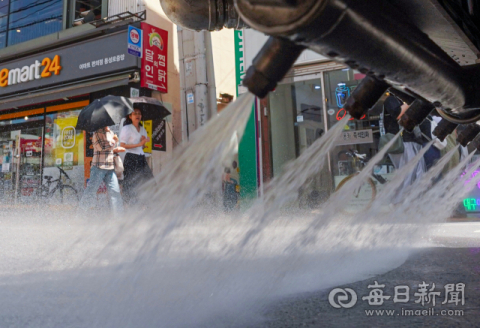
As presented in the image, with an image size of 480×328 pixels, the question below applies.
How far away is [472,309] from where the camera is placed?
4.56ft

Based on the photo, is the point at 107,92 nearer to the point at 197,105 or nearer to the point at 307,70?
the point at 197,105

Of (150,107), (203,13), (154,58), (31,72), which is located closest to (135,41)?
(154,58)

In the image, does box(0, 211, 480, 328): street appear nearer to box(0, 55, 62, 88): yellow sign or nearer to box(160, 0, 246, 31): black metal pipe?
box(160, 0, 246, 31): black metal pipe

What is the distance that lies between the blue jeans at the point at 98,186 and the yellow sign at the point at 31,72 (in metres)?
7.40

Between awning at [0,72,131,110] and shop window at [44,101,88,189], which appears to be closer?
awning at [0,72,131,110]

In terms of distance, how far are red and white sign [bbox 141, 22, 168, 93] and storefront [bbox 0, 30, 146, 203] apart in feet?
0.80

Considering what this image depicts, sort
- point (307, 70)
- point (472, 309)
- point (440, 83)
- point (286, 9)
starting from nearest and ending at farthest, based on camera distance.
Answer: point (286, 9) < point (440, 83) < point (472, 309) < point (307, 70)

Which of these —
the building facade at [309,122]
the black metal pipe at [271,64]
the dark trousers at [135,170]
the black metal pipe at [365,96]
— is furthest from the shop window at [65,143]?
the black metal pipe at [271,64]

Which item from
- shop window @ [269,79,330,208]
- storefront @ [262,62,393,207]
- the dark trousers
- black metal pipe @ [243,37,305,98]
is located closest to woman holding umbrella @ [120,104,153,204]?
the dark trousers

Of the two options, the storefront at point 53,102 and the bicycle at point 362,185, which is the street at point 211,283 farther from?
the storefront at point 53,102

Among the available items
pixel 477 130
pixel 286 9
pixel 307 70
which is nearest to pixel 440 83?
pixel 286 9

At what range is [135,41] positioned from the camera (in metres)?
10.5

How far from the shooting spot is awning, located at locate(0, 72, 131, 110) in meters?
10.7

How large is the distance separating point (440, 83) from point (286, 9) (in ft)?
2.31
